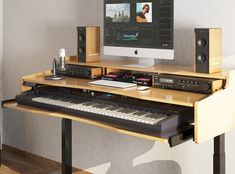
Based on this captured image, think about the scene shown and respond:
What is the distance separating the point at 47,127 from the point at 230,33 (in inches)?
72.2

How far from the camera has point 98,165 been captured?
322 centimetres

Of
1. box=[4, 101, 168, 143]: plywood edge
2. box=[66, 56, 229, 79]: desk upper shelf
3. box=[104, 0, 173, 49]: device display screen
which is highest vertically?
box=[104, 0, 173, 49]: device display screen

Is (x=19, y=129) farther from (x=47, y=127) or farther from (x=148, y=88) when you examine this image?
(x=148, y=88)

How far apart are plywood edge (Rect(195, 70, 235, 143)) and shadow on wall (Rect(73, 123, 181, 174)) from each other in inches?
26.4

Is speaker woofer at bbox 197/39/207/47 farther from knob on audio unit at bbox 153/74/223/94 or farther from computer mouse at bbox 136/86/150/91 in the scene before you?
computer mouse at bbox 136/86/150/91

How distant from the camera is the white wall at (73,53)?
255cm

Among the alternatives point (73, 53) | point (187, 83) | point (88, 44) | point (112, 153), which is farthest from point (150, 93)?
point (73, 53)

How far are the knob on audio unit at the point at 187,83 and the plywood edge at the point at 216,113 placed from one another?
50 millimetres

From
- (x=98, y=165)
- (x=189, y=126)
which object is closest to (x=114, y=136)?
(x=98, y=165)

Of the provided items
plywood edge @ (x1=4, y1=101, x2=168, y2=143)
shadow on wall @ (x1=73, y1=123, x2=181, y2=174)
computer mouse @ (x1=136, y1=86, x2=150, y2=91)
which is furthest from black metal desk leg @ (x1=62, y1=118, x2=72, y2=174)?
computer mouse @ (x1=136, y1=86, x2=150, y2=91)

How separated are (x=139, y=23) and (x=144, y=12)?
0.25 ft

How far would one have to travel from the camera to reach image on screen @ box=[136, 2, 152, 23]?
2484 millimetres

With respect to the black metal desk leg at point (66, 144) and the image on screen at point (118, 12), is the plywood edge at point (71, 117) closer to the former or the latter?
the black metal desk leg at point (66, 144)

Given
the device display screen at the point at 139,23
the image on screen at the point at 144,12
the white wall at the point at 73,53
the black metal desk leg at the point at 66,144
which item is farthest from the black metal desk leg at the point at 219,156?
the black metal desk leg at the point at 66,144
